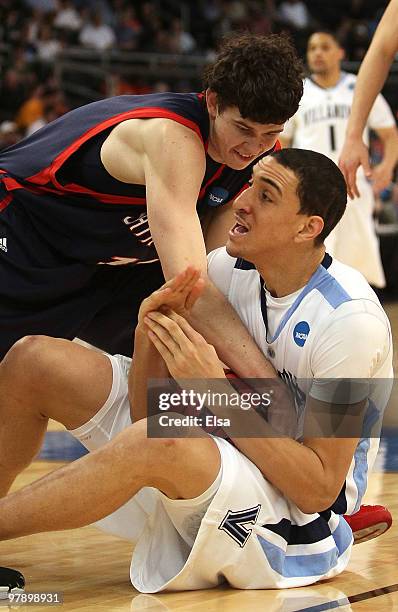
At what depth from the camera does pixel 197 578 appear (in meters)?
3.17

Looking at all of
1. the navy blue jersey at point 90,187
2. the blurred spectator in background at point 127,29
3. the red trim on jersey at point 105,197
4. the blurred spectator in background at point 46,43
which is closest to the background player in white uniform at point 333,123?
the navy blue jersey at point 90,187

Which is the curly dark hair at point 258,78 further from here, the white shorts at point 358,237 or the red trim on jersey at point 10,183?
the white shorts at point 358,237

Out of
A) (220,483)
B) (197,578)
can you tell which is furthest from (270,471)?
(197,578)

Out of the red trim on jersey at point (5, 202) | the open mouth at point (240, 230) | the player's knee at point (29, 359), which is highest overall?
the open mouth at point (240, 230)

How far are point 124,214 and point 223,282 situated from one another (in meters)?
0.48

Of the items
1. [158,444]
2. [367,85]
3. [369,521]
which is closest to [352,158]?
[367,85]

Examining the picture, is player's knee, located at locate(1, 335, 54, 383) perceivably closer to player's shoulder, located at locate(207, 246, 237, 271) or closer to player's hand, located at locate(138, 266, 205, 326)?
player's hand, located at locate(138, 266, 205, 326)

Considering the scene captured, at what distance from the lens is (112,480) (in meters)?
3.00

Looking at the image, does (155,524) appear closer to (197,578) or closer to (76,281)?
(197,578)

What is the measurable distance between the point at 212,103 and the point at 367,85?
985mm

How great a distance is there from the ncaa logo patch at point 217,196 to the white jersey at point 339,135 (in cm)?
412

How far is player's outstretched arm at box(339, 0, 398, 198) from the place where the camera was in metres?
4.36

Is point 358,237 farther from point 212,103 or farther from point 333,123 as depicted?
point 212,103

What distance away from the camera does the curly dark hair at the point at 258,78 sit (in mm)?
3459
